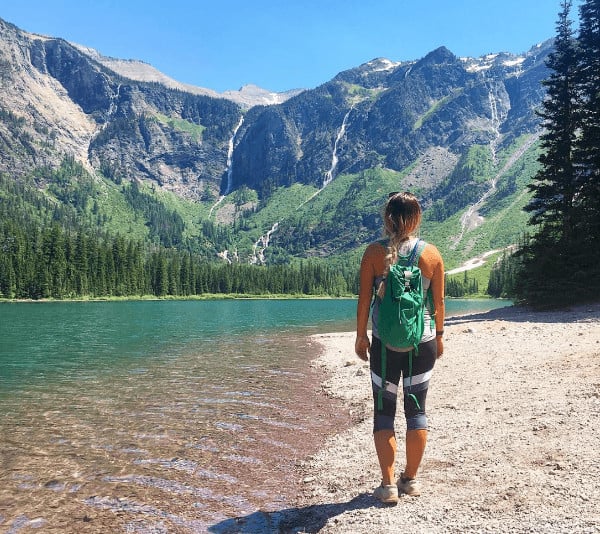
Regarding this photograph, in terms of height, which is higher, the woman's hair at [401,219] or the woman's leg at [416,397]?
the woman's hair at [401,219]

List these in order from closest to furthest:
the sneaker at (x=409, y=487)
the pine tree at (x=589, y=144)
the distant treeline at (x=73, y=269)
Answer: the sneaker at (x=409, y=487) < the pine tree at (x=589, y=144) < the distant treeline at (x=73, y=269)

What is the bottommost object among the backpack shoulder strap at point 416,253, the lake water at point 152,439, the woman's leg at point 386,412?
the lake water at point 152,439

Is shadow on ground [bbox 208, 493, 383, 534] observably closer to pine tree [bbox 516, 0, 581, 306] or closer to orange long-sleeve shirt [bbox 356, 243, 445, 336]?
orange long-sleeve shirt [bbox 356, 243, 445, 336]

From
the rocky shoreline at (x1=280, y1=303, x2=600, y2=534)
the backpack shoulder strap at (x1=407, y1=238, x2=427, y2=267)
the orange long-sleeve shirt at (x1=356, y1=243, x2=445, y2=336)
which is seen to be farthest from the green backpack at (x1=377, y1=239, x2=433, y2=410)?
the rocky shoreline at (x1=280, y1=303, x2=600, y2=534)

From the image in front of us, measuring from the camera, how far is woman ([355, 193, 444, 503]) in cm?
697

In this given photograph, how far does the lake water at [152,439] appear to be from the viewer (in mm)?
8539

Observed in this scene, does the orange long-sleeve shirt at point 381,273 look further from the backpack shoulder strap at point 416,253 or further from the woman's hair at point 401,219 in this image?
the woman's hair at point 401,219

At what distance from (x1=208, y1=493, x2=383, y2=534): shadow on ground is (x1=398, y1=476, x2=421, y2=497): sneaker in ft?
1.70

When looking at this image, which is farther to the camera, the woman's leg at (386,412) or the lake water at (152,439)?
the lake water at (152,439)

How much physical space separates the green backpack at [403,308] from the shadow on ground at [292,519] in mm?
2555

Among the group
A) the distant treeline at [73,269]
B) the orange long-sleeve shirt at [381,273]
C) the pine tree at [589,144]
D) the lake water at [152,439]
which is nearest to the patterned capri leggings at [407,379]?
the orange long-sleeve shirt at [381,273]

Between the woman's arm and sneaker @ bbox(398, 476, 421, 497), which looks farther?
sneaker @ bbox(398, 476, 421, 497)

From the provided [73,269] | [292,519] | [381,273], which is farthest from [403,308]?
[73,269]

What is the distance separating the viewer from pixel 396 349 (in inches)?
268
